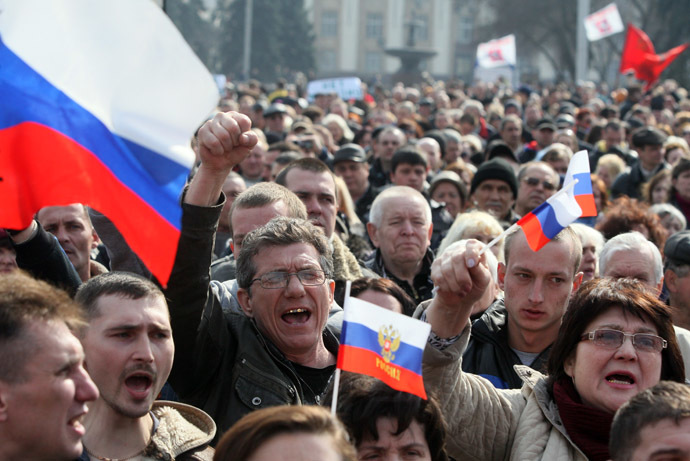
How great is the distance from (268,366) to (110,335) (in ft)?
2.20

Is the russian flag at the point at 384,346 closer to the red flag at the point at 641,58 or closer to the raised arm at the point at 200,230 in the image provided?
the raised arm at the point at 200,230

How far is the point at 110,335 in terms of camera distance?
3.30 m

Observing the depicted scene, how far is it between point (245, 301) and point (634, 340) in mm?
1465

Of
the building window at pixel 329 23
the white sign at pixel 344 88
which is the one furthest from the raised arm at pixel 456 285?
the building window at pixel 329 23

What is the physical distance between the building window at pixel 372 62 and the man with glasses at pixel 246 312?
7824 centimetres

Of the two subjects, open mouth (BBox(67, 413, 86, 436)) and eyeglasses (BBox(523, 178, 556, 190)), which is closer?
open mouth (BBox(67, 413, 86, 436))

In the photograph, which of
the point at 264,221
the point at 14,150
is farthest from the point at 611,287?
the point at 14,150

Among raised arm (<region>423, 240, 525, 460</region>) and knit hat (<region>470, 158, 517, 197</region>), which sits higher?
knit hat (<region>470, 158, 517, 197</region>)

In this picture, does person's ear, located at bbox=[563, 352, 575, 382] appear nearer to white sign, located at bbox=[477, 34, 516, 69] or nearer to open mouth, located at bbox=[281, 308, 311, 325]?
open mouth, located at bbox=[281, 308, 311, 325]

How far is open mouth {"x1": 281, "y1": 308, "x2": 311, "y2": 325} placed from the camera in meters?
3.88

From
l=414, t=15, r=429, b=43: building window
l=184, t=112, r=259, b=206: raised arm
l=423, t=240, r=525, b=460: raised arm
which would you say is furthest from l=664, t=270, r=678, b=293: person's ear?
l=414, t=15, r=429, b=43: building window

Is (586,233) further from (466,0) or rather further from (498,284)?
(466,0)

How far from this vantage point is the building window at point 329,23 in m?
81.8

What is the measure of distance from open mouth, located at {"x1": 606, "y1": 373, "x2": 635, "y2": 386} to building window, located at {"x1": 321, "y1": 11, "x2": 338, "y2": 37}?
262 ft
